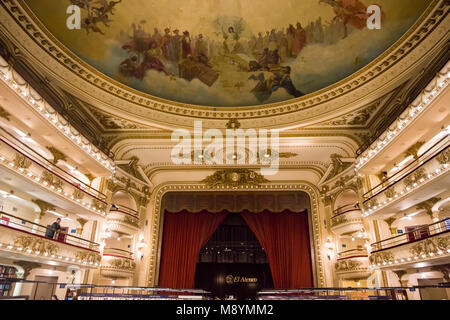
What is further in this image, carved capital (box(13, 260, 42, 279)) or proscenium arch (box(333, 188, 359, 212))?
proscenium arch (box(333, 188, 359, 212))

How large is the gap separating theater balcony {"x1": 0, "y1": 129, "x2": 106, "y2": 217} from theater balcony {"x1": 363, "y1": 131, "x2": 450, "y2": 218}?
11698 mm

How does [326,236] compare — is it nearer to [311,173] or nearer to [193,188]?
[311,173]

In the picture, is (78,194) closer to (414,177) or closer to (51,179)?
(51,179)

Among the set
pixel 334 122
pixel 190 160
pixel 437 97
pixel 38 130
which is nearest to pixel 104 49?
pixel 38 130

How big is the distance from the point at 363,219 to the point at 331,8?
31.0 feet

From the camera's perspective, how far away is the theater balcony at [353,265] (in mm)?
13602

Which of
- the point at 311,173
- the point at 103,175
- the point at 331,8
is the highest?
the point at 331,8

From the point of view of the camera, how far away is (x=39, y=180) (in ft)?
33.1

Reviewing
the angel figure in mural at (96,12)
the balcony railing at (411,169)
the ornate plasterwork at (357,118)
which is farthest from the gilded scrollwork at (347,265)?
the angel figure in mural at (96,12)

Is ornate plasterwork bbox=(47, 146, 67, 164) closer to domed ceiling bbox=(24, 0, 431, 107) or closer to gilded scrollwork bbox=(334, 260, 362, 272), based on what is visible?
domed ceiling bbox=(24, 0, 431, 107)

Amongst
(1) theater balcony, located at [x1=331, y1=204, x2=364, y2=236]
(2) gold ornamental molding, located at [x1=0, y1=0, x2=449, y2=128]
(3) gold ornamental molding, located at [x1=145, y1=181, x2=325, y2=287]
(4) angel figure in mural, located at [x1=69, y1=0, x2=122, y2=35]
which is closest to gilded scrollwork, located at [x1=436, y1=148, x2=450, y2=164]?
(2) gold ornamental molding, located at [x1=0, y1=0, x2=449, y2=128]

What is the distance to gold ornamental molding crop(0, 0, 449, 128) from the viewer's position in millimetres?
9867

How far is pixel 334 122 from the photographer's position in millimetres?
13852
